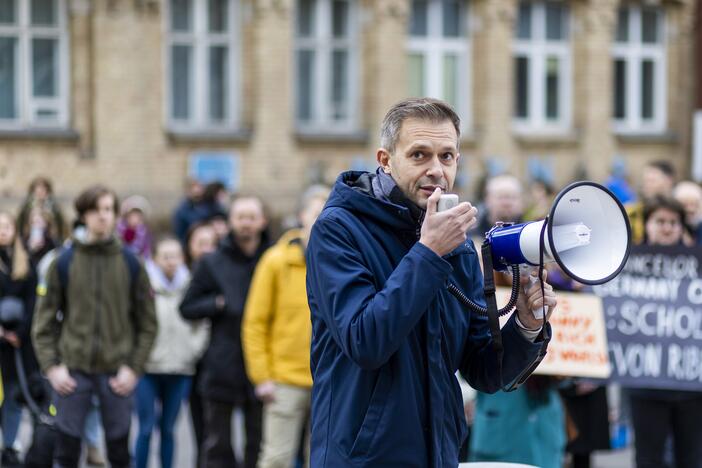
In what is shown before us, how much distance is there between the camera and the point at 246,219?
8.93 m

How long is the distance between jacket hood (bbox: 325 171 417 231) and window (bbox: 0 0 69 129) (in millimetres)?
16296

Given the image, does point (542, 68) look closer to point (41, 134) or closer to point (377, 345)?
point (41, 134)

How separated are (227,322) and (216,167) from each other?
1208 centimetres

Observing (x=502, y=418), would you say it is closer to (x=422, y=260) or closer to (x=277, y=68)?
(x=422, y=260)

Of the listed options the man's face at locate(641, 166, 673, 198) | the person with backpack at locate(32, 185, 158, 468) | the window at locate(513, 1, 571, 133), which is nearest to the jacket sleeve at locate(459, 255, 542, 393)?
the person with backpack at locate(32, 185, 158, 468)

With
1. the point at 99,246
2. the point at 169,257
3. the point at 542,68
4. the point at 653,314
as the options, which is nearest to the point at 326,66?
the point at 542,68

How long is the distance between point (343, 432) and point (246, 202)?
5.16 m

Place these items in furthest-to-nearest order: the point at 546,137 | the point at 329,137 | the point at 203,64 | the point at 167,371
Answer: the point at 546,137
the point at 329,137
the point at 203,64
the point at 167,371

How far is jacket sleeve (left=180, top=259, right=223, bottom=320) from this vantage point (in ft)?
29.2

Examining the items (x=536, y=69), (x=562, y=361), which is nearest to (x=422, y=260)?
(x=562, y=361)

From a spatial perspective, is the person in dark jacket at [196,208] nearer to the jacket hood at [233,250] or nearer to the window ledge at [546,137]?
the window ledge at [546,137]

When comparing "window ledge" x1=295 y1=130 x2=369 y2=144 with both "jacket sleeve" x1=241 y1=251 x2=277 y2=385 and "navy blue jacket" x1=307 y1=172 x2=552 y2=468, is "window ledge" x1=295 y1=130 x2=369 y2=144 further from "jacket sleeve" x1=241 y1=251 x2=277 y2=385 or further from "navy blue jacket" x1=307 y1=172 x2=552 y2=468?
"navy blue jacket" x1=307 y1=172 x2=552 y2=468

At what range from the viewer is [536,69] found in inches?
948

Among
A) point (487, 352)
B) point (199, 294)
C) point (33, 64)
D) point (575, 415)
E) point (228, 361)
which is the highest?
point (33, 64)
